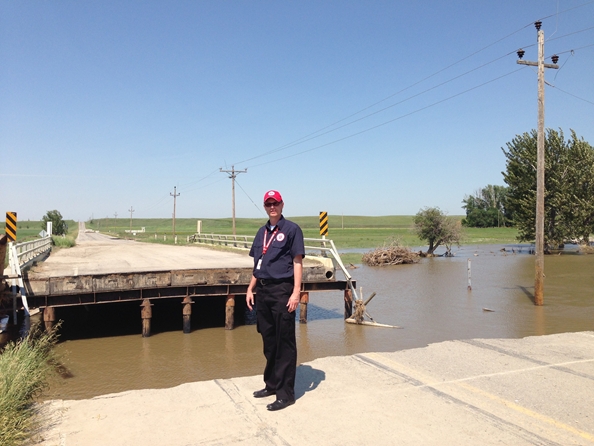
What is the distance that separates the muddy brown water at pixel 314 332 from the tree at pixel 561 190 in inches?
781

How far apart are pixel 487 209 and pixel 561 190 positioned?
90.5 meters

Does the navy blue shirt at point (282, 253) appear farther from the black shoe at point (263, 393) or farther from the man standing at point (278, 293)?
the black shoe at point (263, 393)

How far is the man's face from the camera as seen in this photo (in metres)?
5.49

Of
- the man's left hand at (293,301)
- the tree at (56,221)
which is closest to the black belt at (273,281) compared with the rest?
the man's left hand at (293,301)

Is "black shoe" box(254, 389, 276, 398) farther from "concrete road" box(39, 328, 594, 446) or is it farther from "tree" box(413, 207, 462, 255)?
"tree" box(413, 207, 462, 255)

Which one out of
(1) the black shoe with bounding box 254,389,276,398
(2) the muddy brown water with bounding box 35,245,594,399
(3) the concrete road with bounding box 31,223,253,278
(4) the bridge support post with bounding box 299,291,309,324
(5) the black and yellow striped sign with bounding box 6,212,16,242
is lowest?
(2) the muddy brown water with bounding box 35,245,594,399

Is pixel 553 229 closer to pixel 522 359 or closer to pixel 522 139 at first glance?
pixel 522 139

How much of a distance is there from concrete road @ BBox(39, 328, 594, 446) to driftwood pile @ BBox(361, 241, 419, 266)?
28.7 meters

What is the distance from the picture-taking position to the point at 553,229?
41188 mm

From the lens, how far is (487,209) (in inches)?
4983

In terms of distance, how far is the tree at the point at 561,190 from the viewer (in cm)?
4000

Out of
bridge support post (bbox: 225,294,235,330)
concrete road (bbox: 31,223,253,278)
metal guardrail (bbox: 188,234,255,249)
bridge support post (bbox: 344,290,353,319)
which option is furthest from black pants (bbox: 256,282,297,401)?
metal guardrail (bbox: 188,234,255,249)

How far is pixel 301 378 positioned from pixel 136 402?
6.31 ft

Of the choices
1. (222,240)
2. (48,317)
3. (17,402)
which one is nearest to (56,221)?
(222,240)
